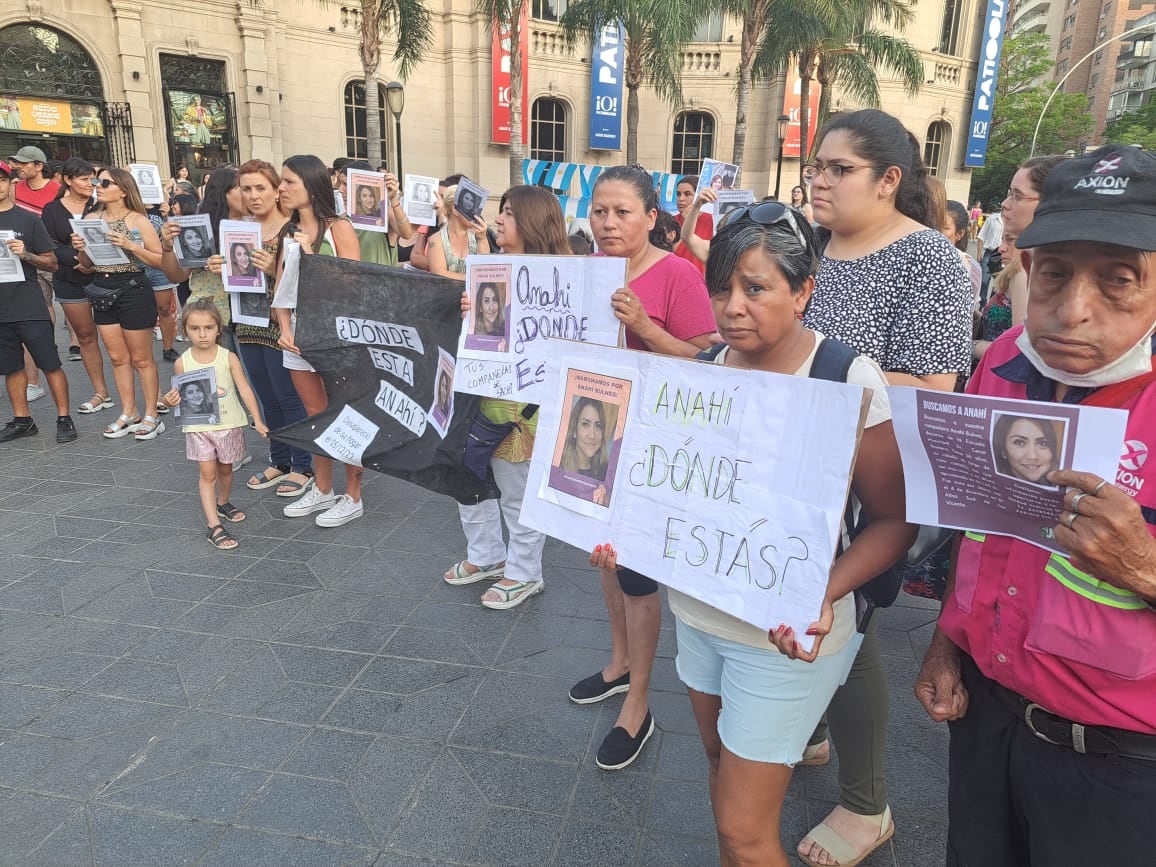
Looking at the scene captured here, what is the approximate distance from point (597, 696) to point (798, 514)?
192 centimetres

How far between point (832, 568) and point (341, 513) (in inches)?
158

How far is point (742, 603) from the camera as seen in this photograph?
1.62 m

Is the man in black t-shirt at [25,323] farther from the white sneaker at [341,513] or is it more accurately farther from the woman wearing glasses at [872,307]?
the woman wearing glasses at [872,307]

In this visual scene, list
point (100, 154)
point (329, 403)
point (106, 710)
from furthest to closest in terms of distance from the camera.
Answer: point (100, 154) < point (329, 403) < point (106, 710)

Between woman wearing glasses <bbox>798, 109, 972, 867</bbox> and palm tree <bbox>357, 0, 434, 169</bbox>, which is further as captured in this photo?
palm tree <bbox>357, 0, 434, 169</bbox>

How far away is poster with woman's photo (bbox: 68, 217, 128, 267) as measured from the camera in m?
6.03

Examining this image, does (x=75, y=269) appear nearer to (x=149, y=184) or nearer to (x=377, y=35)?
(x=149, y=184)

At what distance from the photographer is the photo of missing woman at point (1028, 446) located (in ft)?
3.87

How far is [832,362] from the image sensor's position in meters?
1.66

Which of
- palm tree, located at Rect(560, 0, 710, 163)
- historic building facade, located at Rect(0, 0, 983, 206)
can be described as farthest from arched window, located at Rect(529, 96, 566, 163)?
palm tree, located at Rect(560, 0, 710, 163)

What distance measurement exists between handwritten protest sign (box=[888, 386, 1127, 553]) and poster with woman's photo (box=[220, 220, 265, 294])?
4616 millimetres

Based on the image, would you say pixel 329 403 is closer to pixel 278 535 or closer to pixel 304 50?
pixel 278 535

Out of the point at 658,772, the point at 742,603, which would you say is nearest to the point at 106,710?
the point at 658,772

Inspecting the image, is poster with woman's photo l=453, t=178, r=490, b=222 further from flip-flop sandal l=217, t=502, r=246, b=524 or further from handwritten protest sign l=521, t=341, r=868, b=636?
handwritten protest sign l=521, t=341, r=868, b=636
